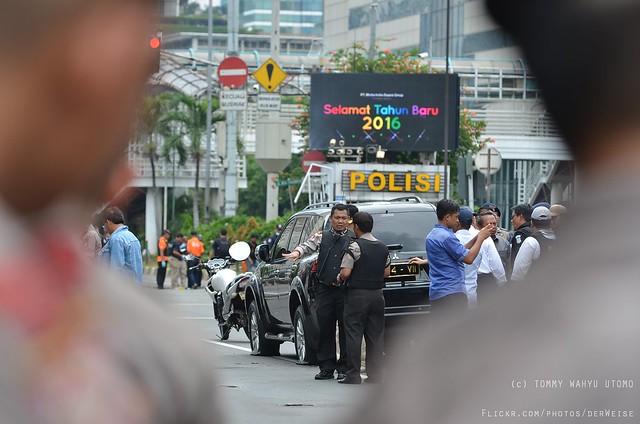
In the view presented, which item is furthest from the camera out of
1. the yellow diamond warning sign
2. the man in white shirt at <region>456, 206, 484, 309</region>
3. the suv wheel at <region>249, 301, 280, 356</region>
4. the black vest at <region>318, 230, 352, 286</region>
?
→ the yellow diamond warning sign

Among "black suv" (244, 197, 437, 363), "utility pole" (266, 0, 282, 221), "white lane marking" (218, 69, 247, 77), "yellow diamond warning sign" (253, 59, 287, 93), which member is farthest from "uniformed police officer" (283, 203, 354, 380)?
"utility pole" (266, 0, 282, 221)

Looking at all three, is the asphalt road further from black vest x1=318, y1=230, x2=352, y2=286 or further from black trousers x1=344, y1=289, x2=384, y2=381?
black vest x1=318, y1=230, x2=352, y2=286

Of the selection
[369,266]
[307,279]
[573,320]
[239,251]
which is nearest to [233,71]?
[239,251]

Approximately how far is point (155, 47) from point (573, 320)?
0.38 metres

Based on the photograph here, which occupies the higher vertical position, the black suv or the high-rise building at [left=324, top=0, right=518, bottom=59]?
the high-rise building at [left=324, top=0, right=518, bottom=59]

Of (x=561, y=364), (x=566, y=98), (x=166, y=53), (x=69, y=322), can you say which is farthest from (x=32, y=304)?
(x=566, y=98)

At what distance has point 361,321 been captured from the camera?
1327 centimetres

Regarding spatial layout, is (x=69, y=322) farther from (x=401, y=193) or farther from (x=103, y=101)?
(x=401, y=193)

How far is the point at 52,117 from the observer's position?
3.08 feet

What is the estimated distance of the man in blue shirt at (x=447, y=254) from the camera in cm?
1214

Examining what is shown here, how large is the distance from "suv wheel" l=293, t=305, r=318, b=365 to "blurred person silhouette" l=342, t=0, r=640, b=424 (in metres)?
14.0

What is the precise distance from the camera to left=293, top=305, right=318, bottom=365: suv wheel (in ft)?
50.1

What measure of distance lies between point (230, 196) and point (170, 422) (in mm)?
39938

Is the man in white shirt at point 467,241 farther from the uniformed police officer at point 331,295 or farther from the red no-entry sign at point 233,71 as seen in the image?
the red no-entry sign at point 233,71
